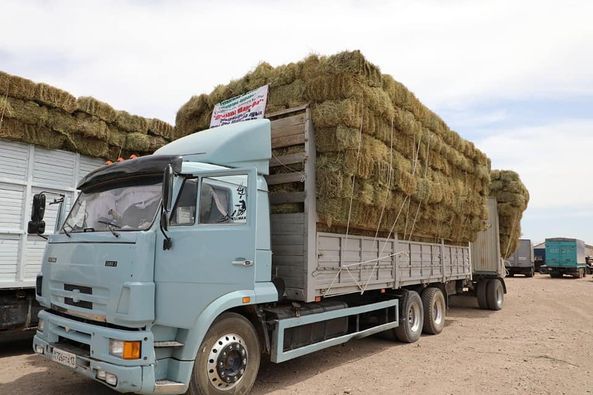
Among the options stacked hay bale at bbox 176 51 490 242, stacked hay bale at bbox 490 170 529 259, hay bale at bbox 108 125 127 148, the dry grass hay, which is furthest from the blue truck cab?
stacked hay bale at bbox 490 170 529 259

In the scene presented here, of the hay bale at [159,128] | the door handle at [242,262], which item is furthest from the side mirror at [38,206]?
the hay bale at [159,128]

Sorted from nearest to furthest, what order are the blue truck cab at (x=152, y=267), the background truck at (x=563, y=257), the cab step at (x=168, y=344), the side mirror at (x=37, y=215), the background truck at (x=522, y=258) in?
the blue truck cab at (x=152, y=267) < the cab step at (x=168, y=344) < the side mirror at (x=37, y=215) < the background truck at (x=522, y=258) < the background truck at (x=563, y=257)

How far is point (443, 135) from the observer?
10.2m

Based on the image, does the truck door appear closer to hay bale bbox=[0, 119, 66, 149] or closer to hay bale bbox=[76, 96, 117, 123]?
hay bale bbox=[0, 119, 66, 149]

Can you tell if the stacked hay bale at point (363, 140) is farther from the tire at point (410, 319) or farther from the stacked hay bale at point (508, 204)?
the stacked hay bale at point (508, 204)

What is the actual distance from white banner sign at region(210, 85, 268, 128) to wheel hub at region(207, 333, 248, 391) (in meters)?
3.57

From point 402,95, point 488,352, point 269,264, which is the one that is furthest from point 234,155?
point 488,352

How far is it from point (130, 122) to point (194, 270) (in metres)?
5.94

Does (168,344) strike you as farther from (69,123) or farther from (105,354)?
(69,123)

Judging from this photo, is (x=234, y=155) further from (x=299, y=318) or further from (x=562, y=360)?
(x=562, y=360)

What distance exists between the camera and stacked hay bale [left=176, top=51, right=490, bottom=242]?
648 centimetres

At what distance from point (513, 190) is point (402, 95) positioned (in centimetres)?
1022

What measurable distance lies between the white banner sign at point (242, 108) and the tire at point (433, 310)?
563cm

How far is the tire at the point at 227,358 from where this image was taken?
4.70 metres
